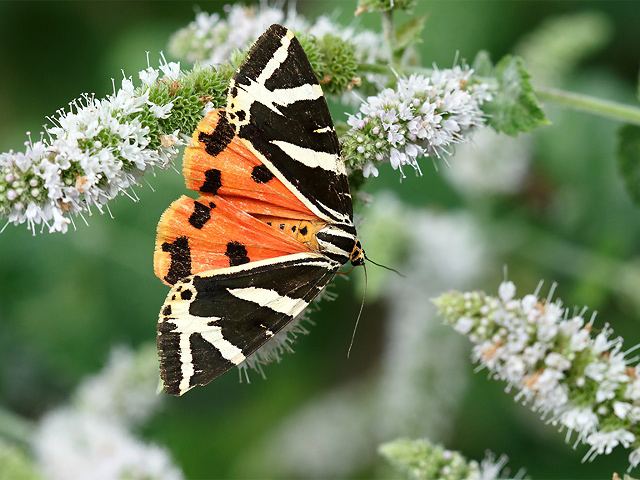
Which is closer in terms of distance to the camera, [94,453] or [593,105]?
[593,105]

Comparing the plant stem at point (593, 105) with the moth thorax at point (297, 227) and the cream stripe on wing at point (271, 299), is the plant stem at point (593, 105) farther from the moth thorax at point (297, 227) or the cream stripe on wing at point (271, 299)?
the cream stripe on wing at point (271, 299)

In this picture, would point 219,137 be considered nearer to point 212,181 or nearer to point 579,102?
point 212,181

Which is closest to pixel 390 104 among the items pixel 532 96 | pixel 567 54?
pixel 532 96

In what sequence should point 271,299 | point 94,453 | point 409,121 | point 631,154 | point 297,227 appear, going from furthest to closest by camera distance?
point 94,453, point 631,154, point 297,227, point 271,299, point 409,121

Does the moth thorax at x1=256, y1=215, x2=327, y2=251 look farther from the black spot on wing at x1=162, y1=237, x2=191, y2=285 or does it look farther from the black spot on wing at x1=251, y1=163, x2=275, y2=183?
the black spot on wing at x1=162, y1=237, x2=191, y2=285

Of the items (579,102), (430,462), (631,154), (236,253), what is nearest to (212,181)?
(236,253)

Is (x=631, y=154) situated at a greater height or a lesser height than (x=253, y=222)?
greater

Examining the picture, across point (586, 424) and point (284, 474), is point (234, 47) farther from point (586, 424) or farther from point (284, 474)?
point (284, 474)
